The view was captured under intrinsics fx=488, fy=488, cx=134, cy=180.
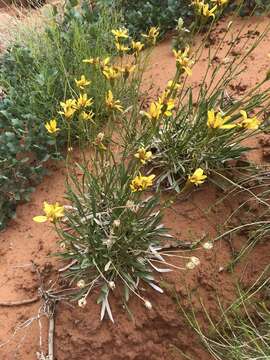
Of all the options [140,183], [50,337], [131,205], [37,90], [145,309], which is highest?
[140,183]

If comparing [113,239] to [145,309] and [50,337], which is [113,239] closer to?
[145,309]

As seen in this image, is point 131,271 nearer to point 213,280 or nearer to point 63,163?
point 213,280

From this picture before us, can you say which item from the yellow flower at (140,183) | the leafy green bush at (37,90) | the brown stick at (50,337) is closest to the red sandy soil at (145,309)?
the brown stick at (50,337)

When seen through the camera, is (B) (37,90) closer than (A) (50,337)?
No

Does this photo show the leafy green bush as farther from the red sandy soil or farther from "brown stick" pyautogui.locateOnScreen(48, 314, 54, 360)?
"brown stick" pyautogui.locateOnScreen(48, 314, 54, 360)

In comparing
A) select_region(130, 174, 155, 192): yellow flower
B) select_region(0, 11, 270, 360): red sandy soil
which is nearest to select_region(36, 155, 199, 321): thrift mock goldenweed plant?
select_region(0, 11, 270, 360): red sandy soil

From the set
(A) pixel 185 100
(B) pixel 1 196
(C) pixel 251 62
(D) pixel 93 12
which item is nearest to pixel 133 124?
(A) pixel 185 100

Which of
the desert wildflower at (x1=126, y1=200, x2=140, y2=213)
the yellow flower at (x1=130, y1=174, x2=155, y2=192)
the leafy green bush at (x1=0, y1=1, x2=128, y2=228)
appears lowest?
the leafy green bush at (x1=0, y1=1, x2=128, y2=228)

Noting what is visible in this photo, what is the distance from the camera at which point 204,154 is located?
2549 millimetres

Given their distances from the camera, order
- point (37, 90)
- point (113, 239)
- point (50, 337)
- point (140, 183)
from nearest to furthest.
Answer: point (140, 183)
point (113, 239)
point (50, 337)
point (37, 90)

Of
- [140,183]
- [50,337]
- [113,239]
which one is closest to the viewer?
[140,183]

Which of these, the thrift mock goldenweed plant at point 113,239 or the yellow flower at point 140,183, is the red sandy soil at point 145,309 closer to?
the thrift mock goldenweed plant at point 113,239

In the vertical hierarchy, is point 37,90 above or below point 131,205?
below

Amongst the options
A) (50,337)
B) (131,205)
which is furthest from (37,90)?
(50,337)
